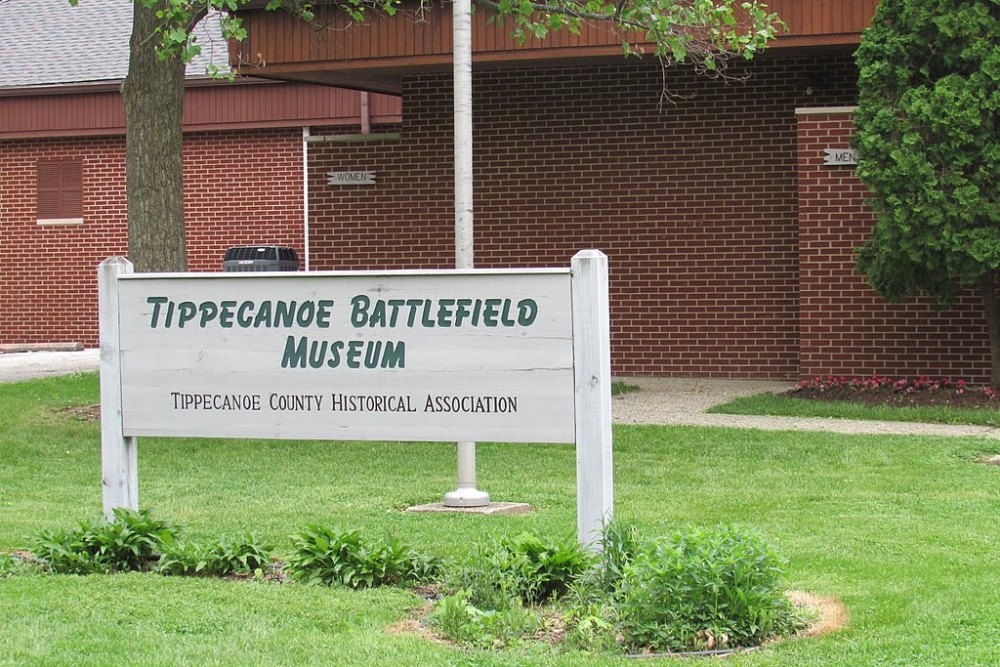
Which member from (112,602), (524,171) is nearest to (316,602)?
(112,602)

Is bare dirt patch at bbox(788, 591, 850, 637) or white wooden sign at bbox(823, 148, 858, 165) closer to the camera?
bare dirt patch at bbox(788, 591, 850, 637)

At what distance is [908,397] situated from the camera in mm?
14094

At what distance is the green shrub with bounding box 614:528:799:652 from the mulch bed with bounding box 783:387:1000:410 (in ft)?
28.0

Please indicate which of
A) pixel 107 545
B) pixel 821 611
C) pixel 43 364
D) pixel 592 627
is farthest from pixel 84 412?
pixel 821 611

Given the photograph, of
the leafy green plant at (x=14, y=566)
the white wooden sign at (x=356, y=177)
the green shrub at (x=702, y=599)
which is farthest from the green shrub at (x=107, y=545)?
the white wooden sign at (x=356, y=177)

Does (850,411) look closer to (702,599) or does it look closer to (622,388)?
(622,388)

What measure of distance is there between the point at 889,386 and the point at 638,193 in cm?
390

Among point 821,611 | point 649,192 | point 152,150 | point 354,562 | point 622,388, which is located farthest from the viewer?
point 649,192

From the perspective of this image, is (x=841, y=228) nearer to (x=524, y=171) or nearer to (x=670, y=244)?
(x=670, y=244)

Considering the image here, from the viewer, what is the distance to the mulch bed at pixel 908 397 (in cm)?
1369

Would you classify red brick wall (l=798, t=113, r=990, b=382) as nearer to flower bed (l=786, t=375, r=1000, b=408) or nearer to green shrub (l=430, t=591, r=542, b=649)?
flower bed (l=786, t=375, r=1000, b=408)

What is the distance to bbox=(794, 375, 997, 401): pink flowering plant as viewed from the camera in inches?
567

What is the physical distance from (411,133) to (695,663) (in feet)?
43.1

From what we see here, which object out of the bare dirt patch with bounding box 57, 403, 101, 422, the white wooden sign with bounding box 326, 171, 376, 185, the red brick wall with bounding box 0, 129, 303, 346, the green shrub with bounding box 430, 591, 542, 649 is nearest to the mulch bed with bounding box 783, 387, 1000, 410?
the white wooden sign with bounding box 326, 171, 376, 185
